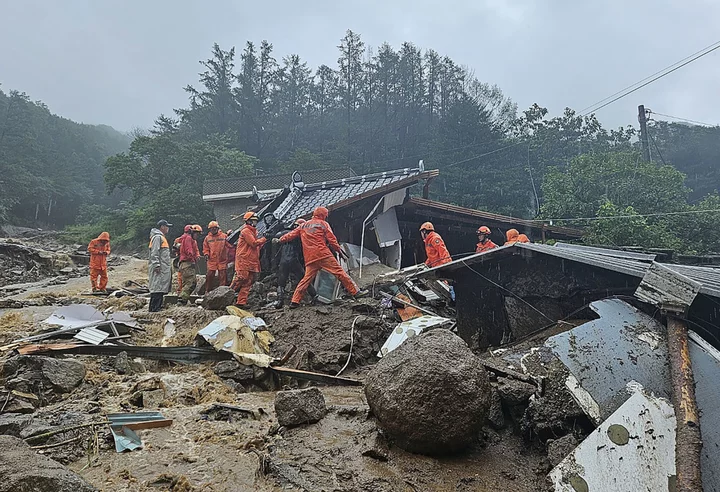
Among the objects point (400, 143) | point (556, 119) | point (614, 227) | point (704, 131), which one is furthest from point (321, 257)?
point (704, 131)

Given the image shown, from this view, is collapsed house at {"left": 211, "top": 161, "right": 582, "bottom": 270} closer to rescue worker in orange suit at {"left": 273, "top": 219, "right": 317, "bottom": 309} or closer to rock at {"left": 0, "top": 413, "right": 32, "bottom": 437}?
rescue worker in orange suit at {"left": 273, "top": 219, "right": 317, "bottom": 309}

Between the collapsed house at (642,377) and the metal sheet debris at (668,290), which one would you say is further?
the metal sheet debris at (668,290)

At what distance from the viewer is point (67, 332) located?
5445 millimetres

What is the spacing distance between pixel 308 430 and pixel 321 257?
3931 mm

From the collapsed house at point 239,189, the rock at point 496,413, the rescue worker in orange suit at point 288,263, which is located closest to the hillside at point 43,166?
the collapsed house at point 239,189

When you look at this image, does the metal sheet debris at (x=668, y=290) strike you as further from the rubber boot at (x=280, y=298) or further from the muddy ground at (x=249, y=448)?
the rubber boot at (x=280, y=298)

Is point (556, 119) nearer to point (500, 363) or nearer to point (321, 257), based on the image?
point (321, 257)

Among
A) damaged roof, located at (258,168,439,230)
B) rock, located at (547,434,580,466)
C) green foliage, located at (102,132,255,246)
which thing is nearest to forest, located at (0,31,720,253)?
green foliage, located at (102,132,255,246)

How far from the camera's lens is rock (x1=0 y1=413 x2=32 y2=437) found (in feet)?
9.30

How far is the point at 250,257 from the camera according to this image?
313 inches

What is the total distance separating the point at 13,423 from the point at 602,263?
15.8 ft

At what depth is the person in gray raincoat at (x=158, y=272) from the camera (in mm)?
7934

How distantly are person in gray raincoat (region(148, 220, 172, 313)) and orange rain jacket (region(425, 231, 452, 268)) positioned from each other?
210 inches

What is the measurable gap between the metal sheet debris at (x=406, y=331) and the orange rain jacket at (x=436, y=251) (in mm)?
2514
